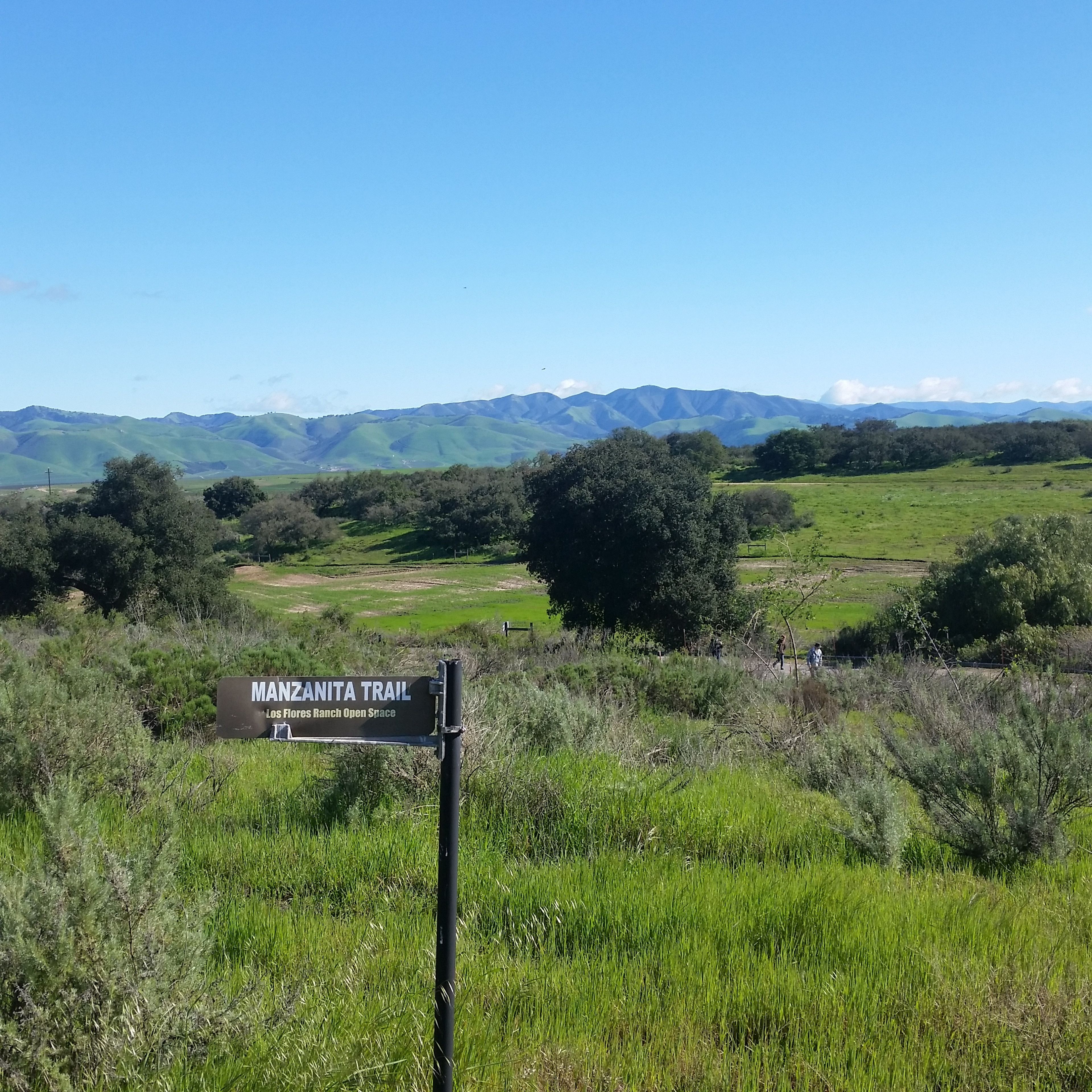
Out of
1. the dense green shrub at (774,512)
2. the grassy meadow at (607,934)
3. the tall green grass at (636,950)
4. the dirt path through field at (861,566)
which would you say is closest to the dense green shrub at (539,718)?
the grassy meadow at (607,934)

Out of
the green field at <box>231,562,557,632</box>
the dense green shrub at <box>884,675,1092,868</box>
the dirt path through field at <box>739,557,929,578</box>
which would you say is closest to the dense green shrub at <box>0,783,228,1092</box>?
the dense green shrub at <box>884,675,1092,868</box>

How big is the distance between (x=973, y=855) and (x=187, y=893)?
442 cm

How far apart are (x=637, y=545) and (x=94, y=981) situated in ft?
98.4

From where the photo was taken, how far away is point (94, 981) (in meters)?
3.12

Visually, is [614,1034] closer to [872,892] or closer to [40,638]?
[872,892]

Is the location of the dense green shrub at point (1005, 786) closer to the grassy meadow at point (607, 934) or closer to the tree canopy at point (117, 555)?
the grassy meadow at point (607, 934)

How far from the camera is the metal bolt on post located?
2.92 meters

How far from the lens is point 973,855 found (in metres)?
5.58

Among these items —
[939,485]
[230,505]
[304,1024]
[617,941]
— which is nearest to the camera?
[304,1024]

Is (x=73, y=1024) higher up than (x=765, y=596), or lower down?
higher up

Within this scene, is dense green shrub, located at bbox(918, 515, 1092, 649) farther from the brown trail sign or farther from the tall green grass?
the brown trail sign

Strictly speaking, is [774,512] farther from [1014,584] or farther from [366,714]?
[366,714]

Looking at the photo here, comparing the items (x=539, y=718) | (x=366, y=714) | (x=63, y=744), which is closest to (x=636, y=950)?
(x=366, y=714)

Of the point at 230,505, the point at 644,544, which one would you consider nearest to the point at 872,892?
the point at 644,544
